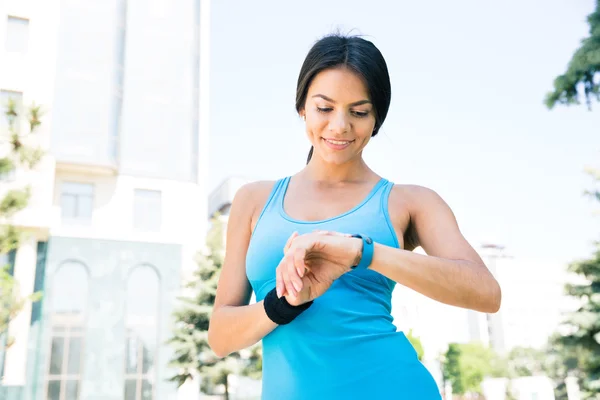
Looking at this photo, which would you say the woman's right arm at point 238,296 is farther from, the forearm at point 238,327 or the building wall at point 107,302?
the building wall at point 107,302

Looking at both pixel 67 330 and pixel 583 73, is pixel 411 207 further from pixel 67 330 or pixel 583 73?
pixel 67 330

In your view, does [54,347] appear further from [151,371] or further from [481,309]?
[481,309]

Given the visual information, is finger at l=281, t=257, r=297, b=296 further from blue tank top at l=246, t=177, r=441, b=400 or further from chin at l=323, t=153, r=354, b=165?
chin at l=323, t=153, r=354, b=165

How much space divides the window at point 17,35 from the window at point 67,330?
285 inches

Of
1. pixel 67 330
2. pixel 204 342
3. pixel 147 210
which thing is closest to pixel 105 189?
pixel 147 210

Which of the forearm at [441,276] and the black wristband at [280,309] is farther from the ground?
the forearm at [441,276]

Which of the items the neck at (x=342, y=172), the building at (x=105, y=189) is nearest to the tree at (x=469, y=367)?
the building at (x=105, y=189)

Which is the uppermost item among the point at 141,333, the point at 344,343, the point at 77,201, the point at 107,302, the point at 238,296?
the point at 77,201

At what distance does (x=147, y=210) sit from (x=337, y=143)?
21697mm

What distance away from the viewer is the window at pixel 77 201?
21.2 m

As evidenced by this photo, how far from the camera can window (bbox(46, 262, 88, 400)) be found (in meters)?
19.7

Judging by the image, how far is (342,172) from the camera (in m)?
1.49

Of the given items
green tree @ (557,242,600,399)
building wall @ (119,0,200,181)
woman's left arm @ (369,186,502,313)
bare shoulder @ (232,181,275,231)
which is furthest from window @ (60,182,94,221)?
woman's left arm @ (369,186,502,313)

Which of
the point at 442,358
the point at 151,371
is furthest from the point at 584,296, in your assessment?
the point at 442,358
